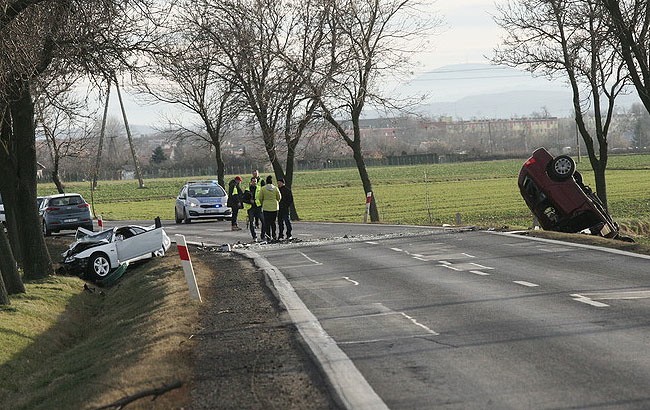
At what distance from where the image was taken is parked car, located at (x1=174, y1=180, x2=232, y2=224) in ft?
144

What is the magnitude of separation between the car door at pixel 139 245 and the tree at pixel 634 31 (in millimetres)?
12475

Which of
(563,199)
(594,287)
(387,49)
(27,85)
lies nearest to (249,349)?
(594,287)

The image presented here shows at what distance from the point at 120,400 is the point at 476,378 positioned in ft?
9.33

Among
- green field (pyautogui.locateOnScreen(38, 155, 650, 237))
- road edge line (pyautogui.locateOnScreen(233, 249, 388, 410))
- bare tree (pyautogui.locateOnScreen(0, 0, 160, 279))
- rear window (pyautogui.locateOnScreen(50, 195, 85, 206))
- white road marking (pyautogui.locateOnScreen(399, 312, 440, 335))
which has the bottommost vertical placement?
green field (pyautogui.locateOnScreen(38, 155, 650, 237))

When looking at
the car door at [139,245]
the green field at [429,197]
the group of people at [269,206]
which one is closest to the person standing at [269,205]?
the group of people at [269,206]

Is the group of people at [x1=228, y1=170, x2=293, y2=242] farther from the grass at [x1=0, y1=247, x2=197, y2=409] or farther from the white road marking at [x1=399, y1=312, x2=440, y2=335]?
the white road marking at [x1=399, y1=312, x2=440, y2=335]

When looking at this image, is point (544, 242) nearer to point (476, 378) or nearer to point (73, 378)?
point (73, 378)

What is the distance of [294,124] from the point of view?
138 feet

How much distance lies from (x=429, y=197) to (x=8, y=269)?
144 feet

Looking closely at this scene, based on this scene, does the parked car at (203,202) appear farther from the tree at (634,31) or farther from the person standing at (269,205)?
the tree at (634,31)

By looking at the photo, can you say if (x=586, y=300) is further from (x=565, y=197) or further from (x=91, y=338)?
(x=565, y=197)

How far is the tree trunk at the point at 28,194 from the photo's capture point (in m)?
24.2

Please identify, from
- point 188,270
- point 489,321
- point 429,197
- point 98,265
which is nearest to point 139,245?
point 98,265

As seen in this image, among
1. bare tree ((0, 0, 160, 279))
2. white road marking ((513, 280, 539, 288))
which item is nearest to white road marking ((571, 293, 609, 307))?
white road marking ((513, 280, 539, 288))
